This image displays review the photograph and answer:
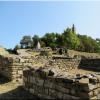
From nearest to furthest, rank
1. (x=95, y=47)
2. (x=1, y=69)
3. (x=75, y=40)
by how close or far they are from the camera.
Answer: (x=1, y=69), (x=75, y=40), (x=95, y=47)

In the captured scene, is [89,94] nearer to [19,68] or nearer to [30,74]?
[30,74]

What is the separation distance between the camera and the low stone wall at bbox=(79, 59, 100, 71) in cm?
2046

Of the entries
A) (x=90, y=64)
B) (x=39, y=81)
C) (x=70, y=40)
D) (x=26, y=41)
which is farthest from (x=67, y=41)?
(x=39, y=81)

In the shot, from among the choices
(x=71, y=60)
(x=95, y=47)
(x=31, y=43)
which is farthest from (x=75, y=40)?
(x=71, y=60)

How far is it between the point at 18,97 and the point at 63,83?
6.80 feet

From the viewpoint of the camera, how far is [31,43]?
287 feet

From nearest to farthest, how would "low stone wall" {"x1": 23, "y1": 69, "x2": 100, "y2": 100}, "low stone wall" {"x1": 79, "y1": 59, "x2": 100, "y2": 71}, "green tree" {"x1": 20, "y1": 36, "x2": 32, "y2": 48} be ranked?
"low stone wall" {"x1": 23, "y1": 69, "x2": 100, "y2": 100}
"low stone wall" {"x1": 79, "y1": 59, "x2": 100, "y2": 71}
"green tree" {"x1": 20, "y1": 36, "x2": 32, "y2": 48}

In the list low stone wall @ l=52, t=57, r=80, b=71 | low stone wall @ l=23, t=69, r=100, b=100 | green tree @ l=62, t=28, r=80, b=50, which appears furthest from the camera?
green tree @ l=62, t=28, r=80, b=50

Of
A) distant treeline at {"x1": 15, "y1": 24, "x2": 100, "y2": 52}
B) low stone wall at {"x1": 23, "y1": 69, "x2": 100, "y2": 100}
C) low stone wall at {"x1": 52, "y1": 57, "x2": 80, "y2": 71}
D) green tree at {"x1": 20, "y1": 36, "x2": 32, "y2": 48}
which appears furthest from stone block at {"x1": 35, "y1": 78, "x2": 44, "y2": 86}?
green tree at {"x1": 20, "y1": 36, "x2": 32, "y2": 48}

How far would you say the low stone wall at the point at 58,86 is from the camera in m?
6.01

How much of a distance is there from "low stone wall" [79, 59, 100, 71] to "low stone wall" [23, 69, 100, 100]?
1257 centimetres

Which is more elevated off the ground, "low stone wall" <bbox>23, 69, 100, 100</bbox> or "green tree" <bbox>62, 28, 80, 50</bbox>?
"green tree" <bbox>62, 28, 80, 50</bbox>

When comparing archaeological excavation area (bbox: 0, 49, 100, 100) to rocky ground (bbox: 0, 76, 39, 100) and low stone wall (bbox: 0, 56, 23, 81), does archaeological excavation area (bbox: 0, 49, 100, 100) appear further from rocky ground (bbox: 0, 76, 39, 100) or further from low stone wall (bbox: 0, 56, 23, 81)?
rocky ground (bbox: 0, 76, 39, 100)

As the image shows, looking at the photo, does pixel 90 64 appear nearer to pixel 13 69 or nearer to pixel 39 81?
pixel 13 69
